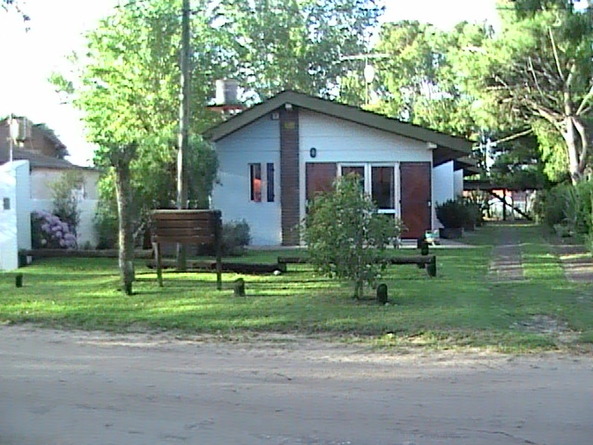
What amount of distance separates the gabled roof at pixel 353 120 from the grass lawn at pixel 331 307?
7574 millimetres

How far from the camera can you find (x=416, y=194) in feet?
86.6

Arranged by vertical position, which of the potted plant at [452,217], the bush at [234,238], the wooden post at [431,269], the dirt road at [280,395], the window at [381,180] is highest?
the window at [381,180]

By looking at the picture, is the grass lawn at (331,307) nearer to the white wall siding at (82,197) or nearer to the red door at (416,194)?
the white wall siding at (82,197)

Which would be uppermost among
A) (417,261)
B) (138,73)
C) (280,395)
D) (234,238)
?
(138,73)

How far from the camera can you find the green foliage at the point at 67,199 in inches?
936

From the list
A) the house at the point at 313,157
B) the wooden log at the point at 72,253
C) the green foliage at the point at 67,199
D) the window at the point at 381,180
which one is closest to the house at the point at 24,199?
the green foliage at the point at 67,199

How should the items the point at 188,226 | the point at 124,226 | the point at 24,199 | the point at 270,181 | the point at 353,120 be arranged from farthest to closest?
the point at 270,181
the point at 353,120
the point at 24,199
the point at 188,226
the point at 124,226

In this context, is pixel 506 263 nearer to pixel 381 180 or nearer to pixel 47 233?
pixel 381 180

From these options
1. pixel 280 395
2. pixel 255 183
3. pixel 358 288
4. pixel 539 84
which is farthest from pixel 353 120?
pixel 280 395

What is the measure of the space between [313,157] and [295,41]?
78.1 feet

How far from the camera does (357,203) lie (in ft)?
45.9

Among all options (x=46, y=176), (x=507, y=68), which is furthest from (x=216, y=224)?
(x=507, y=68)

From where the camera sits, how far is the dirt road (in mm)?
6953

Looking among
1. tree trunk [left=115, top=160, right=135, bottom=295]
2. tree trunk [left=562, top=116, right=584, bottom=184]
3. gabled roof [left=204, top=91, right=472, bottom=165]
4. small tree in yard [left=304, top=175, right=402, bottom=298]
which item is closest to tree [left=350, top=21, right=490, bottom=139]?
tree trunk [left=562, top=116, right=584, bottom=184]
